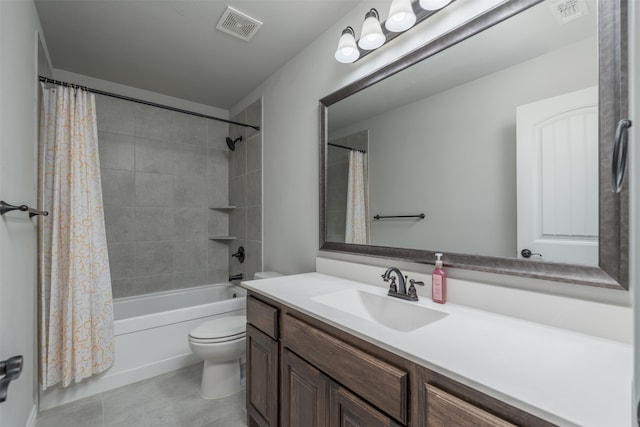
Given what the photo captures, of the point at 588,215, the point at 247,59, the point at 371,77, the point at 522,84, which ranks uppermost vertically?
the point at 247,59

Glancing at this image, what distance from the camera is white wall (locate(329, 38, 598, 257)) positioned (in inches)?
40.5

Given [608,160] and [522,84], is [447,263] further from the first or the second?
[522,84]

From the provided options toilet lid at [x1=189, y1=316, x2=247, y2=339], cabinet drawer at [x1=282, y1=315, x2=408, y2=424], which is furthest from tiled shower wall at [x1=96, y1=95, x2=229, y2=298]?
cabinet drawer at [x1=282, y1=315, x2=408, y2=424]

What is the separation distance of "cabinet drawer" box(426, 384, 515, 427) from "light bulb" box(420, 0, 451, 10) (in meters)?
1.46

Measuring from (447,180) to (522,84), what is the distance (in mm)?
446

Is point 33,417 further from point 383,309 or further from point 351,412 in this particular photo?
point 383,309

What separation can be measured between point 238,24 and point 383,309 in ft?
6.48

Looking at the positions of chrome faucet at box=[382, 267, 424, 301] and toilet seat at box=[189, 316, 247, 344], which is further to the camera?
toilet seat at box=[189, 316, 247, 344]

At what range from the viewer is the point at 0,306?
1052mm

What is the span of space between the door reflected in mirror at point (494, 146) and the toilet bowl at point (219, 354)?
1083 millimetres

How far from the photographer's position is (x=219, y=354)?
6.07 ft

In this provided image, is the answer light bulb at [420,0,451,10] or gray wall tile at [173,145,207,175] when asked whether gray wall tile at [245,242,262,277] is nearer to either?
gray wall tile at [173,145,207,175]

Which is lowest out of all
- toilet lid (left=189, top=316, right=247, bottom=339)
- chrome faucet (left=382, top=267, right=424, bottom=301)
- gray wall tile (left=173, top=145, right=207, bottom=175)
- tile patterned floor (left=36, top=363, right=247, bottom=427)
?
tile patterned floor (left=36, top=363, right=247, bottom=427)

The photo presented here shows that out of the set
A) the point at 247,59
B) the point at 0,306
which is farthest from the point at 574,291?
the point at 247,59
